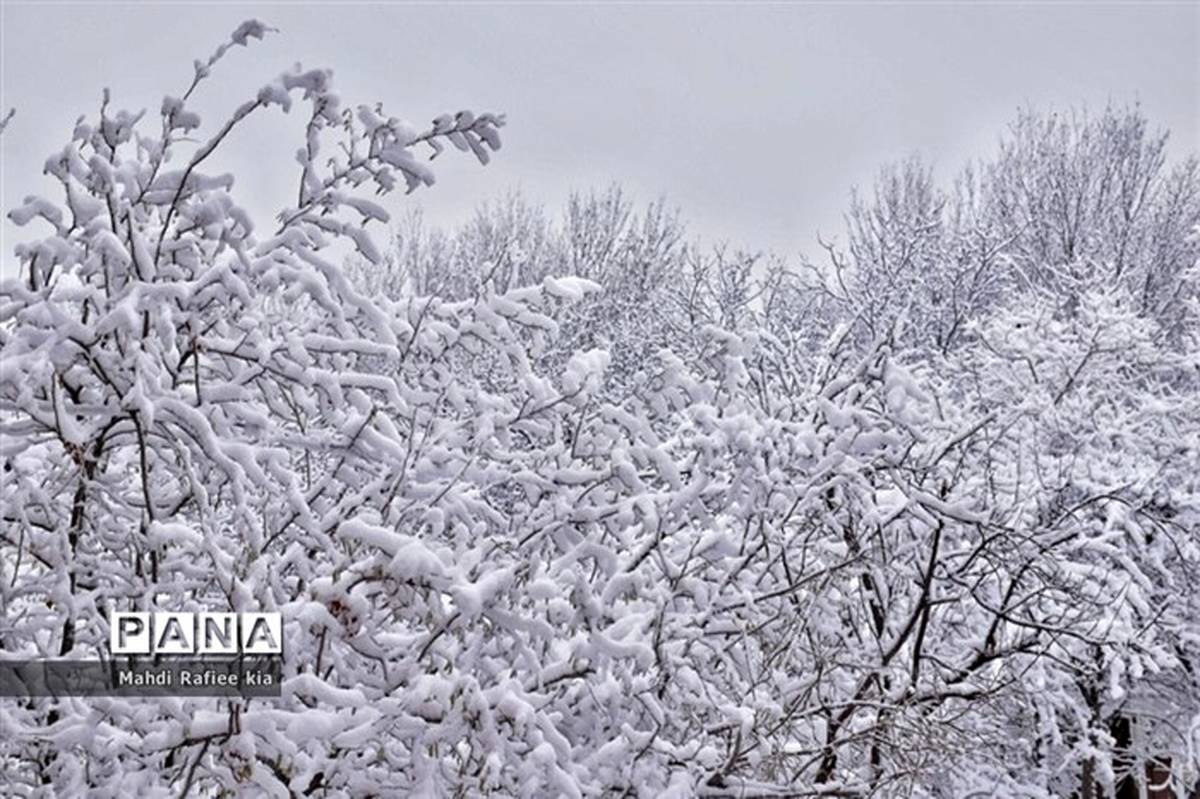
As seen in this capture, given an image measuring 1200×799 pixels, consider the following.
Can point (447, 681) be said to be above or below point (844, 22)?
below

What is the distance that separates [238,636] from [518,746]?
2.32 ft

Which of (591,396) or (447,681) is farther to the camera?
(591,396)

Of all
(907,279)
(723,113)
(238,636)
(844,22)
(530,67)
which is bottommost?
(238,636)

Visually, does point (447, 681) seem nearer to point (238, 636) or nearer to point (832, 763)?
point (238, 636)

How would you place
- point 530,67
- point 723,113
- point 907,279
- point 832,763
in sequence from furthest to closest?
point 530,67
point 723,113
point 907,279
point 832,763

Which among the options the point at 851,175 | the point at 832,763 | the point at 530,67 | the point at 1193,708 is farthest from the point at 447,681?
Answer: the point at 530,67

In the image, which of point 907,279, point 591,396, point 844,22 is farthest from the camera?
point 844,22

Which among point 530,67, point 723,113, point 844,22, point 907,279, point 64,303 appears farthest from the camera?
point 844,22

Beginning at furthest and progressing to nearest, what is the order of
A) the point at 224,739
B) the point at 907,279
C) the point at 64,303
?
the point at 907,279 < the point at 64,303 < the point at 224,739

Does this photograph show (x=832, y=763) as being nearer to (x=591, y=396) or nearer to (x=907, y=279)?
(x=591, y=396)

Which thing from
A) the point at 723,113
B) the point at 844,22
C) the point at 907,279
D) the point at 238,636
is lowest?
the point at 238,636

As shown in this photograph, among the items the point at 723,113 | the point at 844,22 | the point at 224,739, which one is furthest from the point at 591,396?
the point at 844,22

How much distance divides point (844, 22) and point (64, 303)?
52903 mm

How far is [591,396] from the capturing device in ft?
11.3
